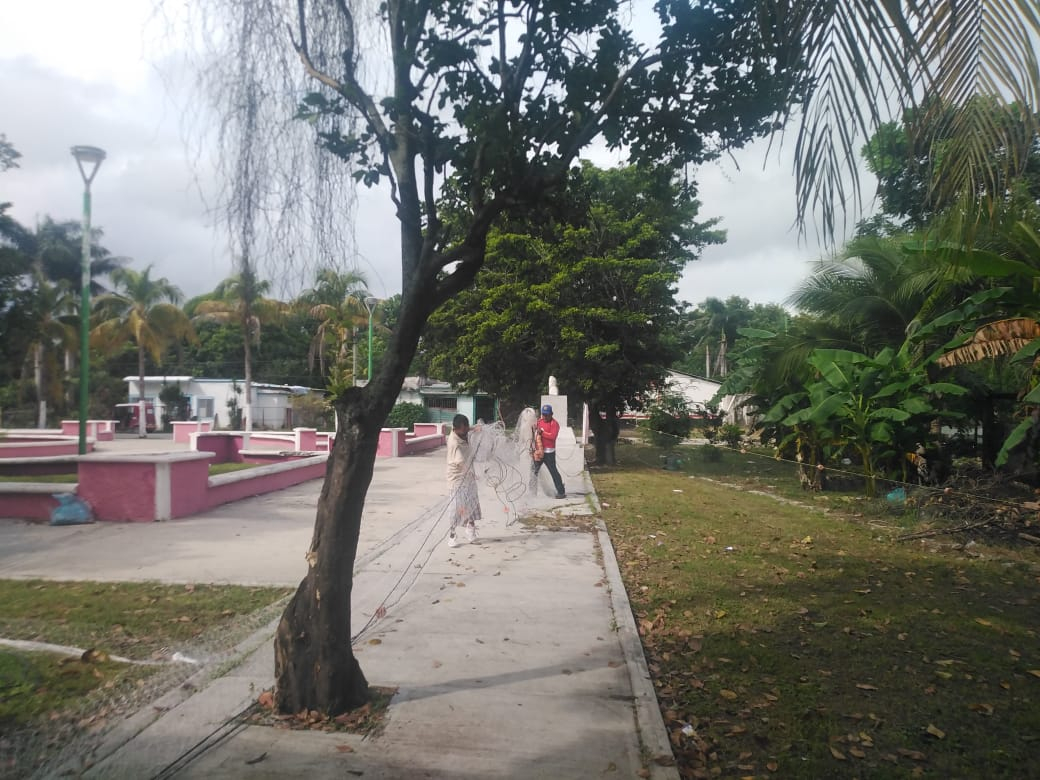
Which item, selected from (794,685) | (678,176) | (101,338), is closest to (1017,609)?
(794,685)

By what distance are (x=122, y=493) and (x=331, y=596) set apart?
6.80m

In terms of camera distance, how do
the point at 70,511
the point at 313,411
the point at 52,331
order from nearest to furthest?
the point at 70,511, the point at 52,331, the point at 313,411

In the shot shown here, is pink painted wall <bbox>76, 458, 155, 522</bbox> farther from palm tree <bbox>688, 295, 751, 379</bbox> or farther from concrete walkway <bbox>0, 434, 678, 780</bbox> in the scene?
palm tree <bbox>688, 295, 751, 379</bbox>

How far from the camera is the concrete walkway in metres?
3.45

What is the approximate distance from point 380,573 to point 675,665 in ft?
10.6

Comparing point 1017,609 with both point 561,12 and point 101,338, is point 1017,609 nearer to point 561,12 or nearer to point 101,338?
point 561,12

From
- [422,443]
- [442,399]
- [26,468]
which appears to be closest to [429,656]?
[26,468]

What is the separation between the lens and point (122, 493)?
928 centimetres

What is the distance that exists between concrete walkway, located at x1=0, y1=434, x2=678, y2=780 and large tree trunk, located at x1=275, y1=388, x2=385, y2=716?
0.76 ft

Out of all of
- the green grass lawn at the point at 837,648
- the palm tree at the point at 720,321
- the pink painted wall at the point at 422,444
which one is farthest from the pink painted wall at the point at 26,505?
the palm tree at the point at 720,321

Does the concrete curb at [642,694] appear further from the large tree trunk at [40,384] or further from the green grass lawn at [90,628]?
the large tree trunk at [40,384]

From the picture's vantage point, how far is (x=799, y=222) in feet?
9.71

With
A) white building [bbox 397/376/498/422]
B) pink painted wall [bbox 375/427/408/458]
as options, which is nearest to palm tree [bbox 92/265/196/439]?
white building [bbox 397/376/498/422]

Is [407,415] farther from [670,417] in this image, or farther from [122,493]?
[122,493]
